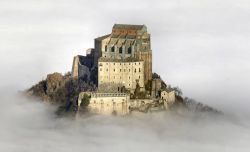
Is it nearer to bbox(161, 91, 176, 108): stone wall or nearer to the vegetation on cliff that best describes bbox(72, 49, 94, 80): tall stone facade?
the vegetation on cliff

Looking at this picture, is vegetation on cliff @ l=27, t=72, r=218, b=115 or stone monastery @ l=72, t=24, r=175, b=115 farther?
vegetation on cliff @ l=27, t=72, r=218, b=115

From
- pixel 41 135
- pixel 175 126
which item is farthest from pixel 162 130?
pixel 41 135

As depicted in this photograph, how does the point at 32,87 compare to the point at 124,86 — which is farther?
the point at 32,87

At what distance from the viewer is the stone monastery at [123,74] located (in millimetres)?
162875

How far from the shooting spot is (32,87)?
578 feet

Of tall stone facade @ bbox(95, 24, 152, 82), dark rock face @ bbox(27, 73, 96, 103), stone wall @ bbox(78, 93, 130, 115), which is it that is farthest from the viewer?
tall stone facade @ bbox(95, 24, 152, 82)

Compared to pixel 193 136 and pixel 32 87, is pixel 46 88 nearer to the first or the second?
pixel 32 87

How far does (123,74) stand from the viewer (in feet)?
541

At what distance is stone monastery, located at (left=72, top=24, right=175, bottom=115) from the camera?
6412 inches

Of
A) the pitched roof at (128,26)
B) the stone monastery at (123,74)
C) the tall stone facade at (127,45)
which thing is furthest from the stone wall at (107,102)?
the pitched roof at (128,26)

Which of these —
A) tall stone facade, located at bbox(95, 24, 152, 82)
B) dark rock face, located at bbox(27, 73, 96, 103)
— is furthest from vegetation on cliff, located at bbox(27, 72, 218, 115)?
tall stone facade, located at bbox(95, 24, 152, 82)

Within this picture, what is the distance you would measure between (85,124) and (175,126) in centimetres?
1059

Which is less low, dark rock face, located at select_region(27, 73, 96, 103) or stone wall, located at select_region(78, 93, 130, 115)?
dark rock face, located at select_region(27, 73, 96, 103)

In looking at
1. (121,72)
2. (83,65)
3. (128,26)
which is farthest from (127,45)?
(83,65)
